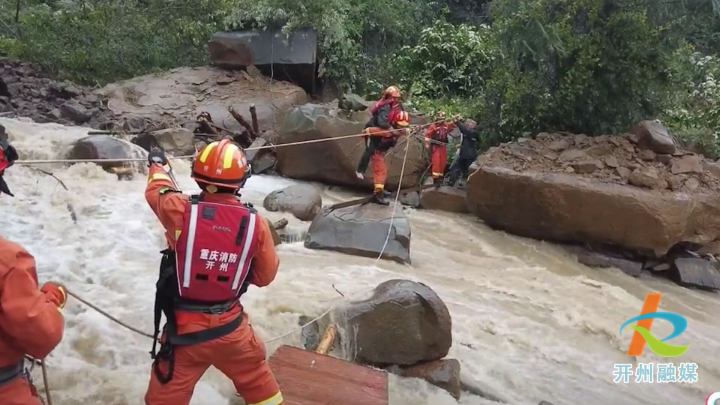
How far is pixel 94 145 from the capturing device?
8109mm

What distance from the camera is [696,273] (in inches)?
316

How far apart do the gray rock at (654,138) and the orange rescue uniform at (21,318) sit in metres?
8.59

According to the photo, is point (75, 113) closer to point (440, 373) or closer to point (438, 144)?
point (438, 144)

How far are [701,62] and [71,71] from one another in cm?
1403

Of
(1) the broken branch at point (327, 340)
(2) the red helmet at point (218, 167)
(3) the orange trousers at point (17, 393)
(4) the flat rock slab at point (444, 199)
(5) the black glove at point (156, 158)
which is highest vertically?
(2) the red helmet at point (218, 167)

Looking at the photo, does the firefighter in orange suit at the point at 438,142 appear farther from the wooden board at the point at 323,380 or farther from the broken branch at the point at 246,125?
the wooden board at the point at 323,380

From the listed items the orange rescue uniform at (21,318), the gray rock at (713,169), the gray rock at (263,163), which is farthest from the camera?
the gray rock at (263,163)

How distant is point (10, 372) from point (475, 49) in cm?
1363

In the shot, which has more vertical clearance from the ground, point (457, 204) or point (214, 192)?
point (214, 192)

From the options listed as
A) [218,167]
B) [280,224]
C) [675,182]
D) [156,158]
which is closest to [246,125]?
[280,224]

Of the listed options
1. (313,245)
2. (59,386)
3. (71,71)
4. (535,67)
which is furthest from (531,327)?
(71,71)

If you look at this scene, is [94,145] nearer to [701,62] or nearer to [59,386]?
[59,386]

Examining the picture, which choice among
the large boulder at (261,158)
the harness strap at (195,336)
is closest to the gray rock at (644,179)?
the large boulder at (261,158)

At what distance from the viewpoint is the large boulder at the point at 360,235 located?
7105 mm
